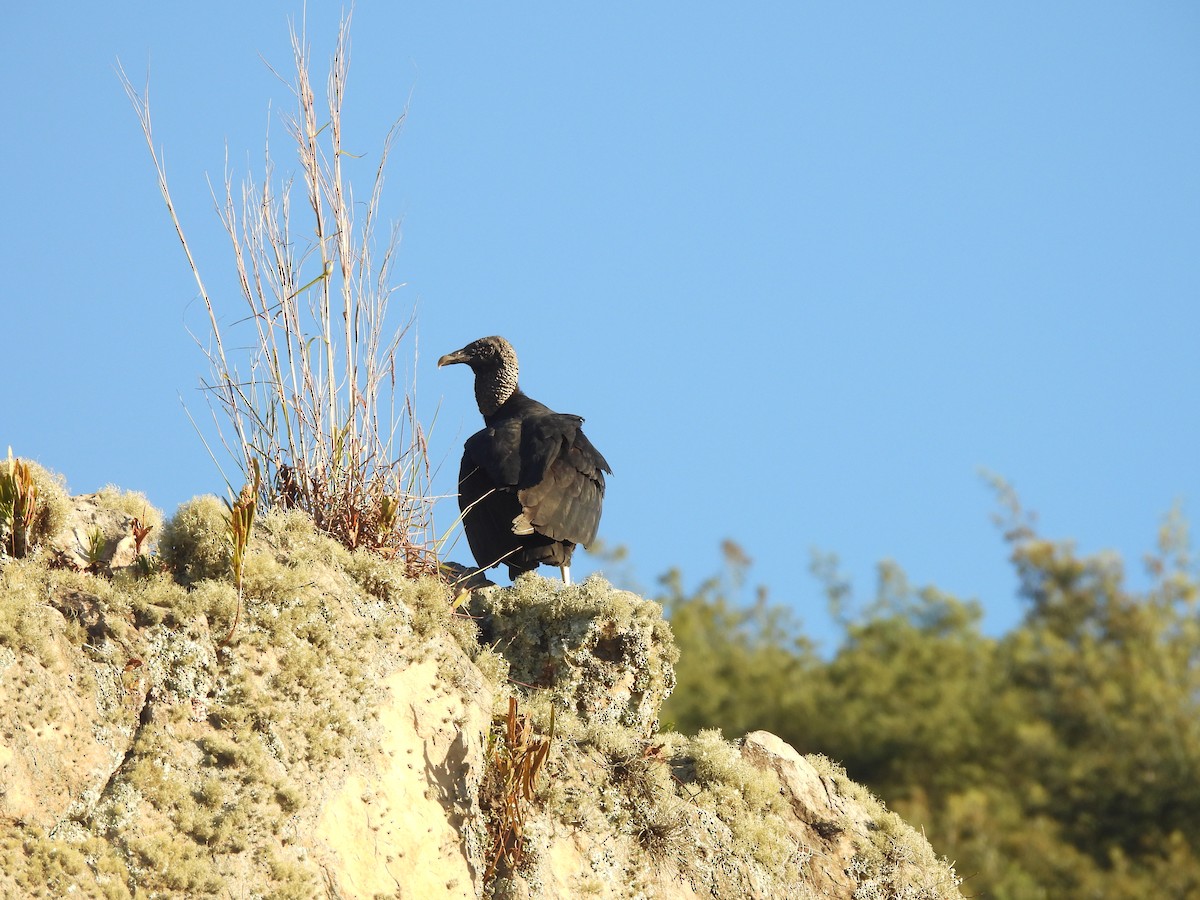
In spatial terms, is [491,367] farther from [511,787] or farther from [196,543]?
[511,787]

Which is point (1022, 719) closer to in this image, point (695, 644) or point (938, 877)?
point (695, 644)

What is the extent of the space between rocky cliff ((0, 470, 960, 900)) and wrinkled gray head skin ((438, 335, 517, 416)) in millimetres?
2568

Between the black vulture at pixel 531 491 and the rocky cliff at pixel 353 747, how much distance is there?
0.98 metres

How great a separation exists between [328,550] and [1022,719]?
22620mm

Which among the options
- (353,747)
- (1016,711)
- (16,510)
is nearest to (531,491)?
(353,747)

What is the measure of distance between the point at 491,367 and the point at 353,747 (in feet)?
13.7

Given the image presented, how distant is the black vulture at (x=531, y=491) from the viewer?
7.07 metres

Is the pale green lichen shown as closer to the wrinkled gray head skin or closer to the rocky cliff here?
the rocky cliff

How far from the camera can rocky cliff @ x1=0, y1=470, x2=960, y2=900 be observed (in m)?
4.22

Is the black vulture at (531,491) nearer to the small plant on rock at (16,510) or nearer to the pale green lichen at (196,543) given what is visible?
the pale green lichen at (196,543)

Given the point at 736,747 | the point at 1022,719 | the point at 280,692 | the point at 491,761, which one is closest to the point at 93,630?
the point at 280,692

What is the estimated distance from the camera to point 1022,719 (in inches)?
1006

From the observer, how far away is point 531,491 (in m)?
7.02

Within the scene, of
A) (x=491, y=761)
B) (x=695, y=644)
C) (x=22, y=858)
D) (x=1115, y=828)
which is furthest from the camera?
(x=695, y=644)
